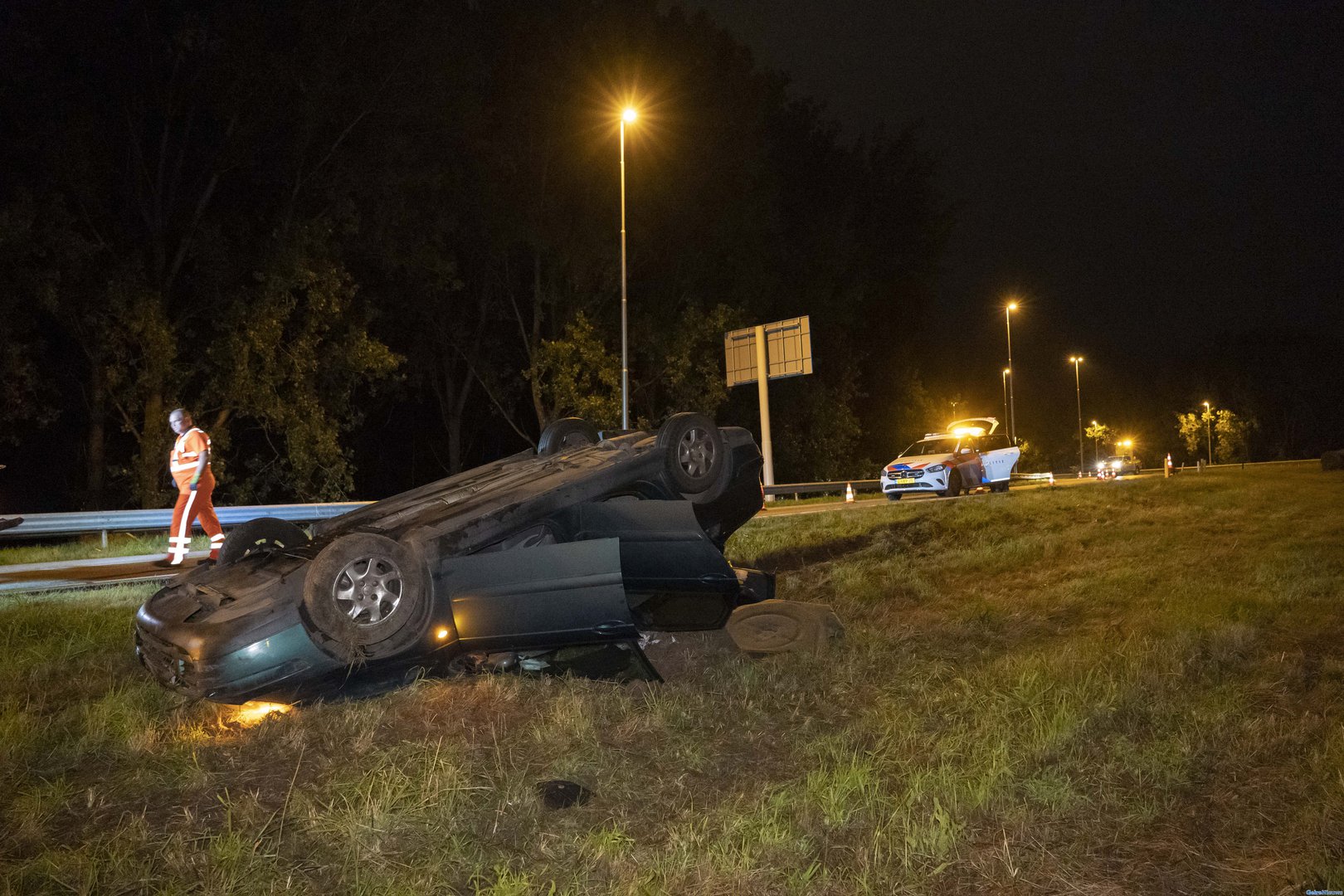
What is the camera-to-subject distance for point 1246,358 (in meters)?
86.0

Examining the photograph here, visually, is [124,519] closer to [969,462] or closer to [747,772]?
[747,772]

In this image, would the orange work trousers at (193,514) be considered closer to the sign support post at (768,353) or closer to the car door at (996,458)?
the car door at (996,458)

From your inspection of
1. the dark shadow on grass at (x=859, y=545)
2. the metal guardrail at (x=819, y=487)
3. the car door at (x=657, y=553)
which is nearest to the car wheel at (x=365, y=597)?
the car door at (x=657, y=553)

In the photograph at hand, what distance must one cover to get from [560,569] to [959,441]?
18044 millimetres

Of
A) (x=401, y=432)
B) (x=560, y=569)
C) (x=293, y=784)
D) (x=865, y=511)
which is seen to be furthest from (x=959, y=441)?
(x=401, y=432)

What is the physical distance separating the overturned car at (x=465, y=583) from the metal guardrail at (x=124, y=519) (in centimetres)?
899

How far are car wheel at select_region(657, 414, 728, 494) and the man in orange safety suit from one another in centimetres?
576

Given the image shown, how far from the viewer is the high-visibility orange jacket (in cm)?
988

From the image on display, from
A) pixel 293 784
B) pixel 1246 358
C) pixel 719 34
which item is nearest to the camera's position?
pixel 293 784

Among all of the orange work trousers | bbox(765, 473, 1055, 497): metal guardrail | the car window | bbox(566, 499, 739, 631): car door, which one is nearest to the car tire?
bbox(566, 499, 739, 631): car door

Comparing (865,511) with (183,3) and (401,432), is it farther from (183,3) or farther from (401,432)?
(401,432)

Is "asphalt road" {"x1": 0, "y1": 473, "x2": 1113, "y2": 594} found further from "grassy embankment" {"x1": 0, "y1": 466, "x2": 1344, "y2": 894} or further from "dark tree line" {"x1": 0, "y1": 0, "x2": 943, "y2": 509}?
"dark tree line" {"x1": 0, "y1": 0, "x2": 943, "y2": 509}

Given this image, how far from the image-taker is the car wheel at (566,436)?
22.9 feet

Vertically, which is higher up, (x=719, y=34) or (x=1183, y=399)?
(x=719, y=34)
